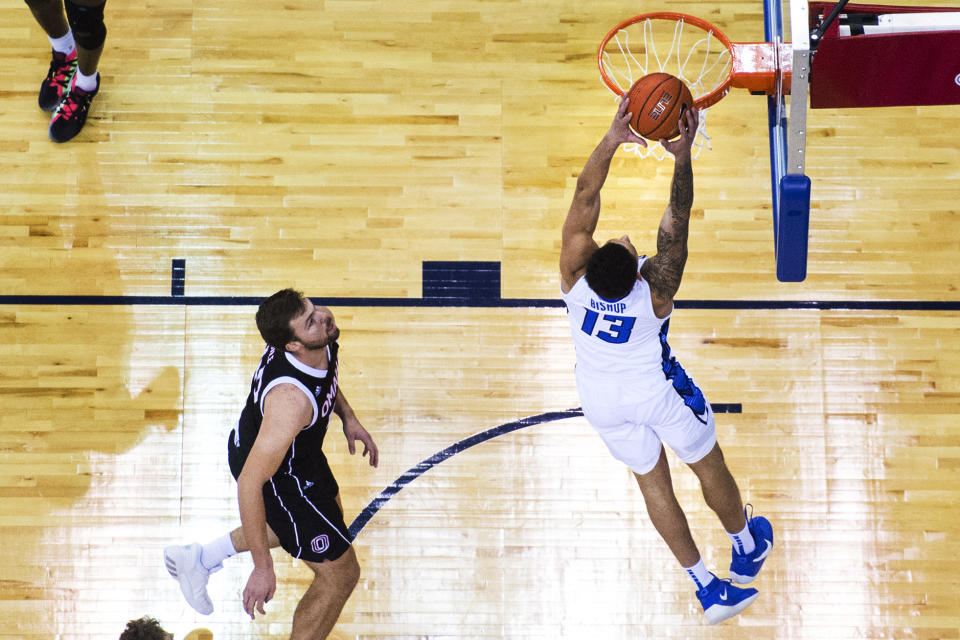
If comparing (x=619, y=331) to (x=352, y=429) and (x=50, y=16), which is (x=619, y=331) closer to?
(x=352, y=429)

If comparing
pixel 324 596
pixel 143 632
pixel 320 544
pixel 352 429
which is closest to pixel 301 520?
pixel 320 544

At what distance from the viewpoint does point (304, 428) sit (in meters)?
3.77

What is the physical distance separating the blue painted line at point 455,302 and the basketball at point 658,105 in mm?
1536

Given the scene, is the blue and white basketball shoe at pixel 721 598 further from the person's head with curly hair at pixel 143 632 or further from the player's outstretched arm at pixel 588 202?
the person's head with curly hair at pixel 143 632

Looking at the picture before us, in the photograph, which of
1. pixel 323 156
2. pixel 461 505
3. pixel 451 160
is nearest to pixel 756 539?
pixel 461 505

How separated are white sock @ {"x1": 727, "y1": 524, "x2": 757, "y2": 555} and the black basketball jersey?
5.89 ft

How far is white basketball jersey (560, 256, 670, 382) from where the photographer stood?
12.1 feet

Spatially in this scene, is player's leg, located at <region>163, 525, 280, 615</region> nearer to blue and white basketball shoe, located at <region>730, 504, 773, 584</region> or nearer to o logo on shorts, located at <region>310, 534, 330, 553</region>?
o logo on shorts, located at <region>310, 534, 330, 553</region>

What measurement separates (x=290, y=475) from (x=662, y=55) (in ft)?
10.2

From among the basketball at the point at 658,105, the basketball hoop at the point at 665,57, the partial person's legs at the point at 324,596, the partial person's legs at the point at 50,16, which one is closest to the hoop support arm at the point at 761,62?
the basketball at the point at 658,105

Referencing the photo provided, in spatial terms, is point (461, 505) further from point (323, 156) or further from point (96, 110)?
point (96, 110)

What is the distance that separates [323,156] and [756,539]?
301 centimetres

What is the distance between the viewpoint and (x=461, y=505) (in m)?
4.74

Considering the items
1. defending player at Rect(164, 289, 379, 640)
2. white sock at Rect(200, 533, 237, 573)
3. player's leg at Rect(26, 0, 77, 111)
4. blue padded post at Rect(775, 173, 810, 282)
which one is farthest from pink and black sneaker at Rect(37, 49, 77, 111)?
blue padded post at Rect(775, 173, 810, 282)
